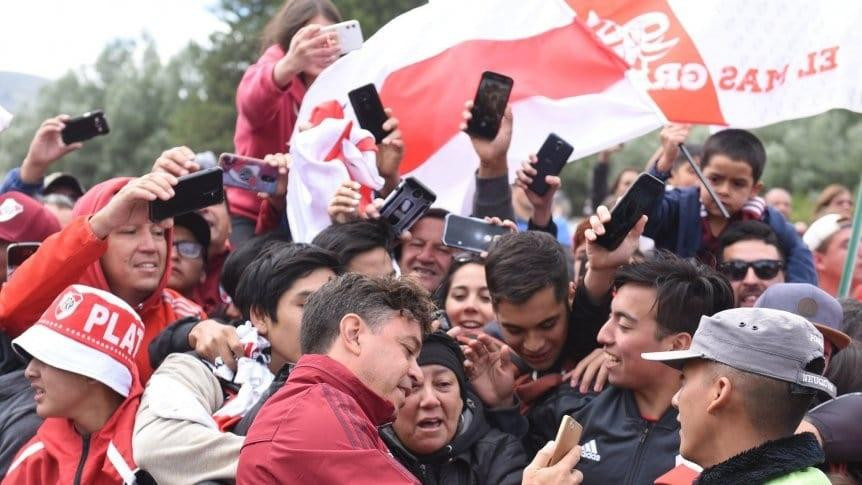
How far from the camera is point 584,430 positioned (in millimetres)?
4750

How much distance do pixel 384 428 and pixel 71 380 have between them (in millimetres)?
1295

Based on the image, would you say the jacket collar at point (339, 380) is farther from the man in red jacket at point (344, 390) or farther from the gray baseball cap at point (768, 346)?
the gray baseball cap at point (768, 346)

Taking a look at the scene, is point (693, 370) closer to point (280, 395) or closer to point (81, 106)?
point (280, 395)

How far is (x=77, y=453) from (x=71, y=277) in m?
0.82

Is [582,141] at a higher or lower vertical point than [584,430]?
higher

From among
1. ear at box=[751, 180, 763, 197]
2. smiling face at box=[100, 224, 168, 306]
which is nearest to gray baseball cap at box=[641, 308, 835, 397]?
ear at box=[751, 180, 763, 197]

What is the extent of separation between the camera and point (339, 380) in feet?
12.4

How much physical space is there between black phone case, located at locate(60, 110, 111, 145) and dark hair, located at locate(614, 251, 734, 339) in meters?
3.49

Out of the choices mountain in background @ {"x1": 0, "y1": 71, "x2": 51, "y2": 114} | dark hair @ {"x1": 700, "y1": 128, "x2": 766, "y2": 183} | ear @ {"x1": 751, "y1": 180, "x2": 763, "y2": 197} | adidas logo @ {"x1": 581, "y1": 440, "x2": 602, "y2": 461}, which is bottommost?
adidas logo @ {"x1": 581, "y1": 440, "x2": 602, "y2": 461}

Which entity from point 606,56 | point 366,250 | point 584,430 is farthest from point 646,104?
point 584,430

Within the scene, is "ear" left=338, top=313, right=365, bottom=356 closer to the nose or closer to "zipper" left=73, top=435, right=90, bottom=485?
the nose

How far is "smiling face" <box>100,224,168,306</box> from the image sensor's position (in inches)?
212

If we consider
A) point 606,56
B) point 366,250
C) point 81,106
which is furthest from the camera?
point 81,106

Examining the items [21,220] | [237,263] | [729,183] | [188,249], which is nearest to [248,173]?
[237,263]
